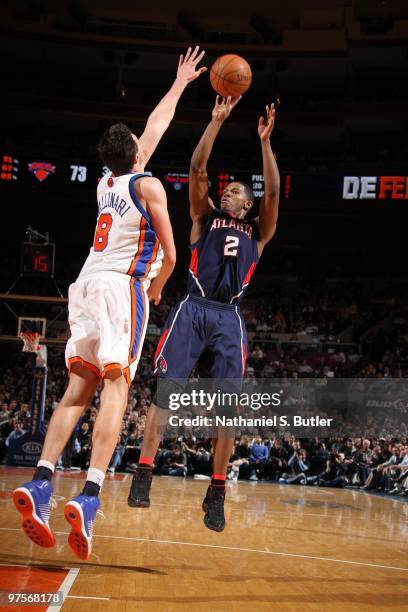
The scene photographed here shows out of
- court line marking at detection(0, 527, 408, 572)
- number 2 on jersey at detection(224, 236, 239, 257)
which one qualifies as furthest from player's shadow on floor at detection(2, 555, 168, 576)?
number 2 on jersey at detection(224, 236, 239, 257)

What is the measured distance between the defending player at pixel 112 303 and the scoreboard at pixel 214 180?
18458 mm

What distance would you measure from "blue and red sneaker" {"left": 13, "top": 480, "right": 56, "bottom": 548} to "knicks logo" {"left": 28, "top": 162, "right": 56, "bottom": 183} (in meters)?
20.1

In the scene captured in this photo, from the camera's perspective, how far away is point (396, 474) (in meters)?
16.2

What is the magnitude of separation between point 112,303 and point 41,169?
→ 19.8 m

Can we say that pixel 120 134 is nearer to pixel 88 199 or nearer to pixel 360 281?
pixel 88 199

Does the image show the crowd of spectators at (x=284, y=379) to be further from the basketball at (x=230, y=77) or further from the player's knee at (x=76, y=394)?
the player's knee at (x=76, y=394)

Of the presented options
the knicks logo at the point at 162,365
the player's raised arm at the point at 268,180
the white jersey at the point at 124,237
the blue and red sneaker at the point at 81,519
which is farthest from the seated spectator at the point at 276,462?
the blue and red sneaker at the point at 81,519

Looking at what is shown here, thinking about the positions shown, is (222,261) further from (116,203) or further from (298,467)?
(298,467)

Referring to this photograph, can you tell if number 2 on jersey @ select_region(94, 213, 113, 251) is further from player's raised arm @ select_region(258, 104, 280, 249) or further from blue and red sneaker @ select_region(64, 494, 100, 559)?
player's raised arm @ select_region(258, 104, 280, 249)

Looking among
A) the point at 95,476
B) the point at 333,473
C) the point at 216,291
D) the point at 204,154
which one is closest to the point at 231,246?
the point at 216,291

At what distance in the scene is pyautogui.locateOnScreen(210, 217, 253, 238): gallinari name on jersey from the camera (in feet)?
19.0

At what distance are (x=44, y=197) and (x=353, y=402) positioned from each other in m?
13.2

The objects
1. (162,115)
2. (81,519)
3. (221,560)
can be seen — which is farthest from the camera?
(221,560)

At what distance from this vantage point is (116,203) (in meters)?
4.30
